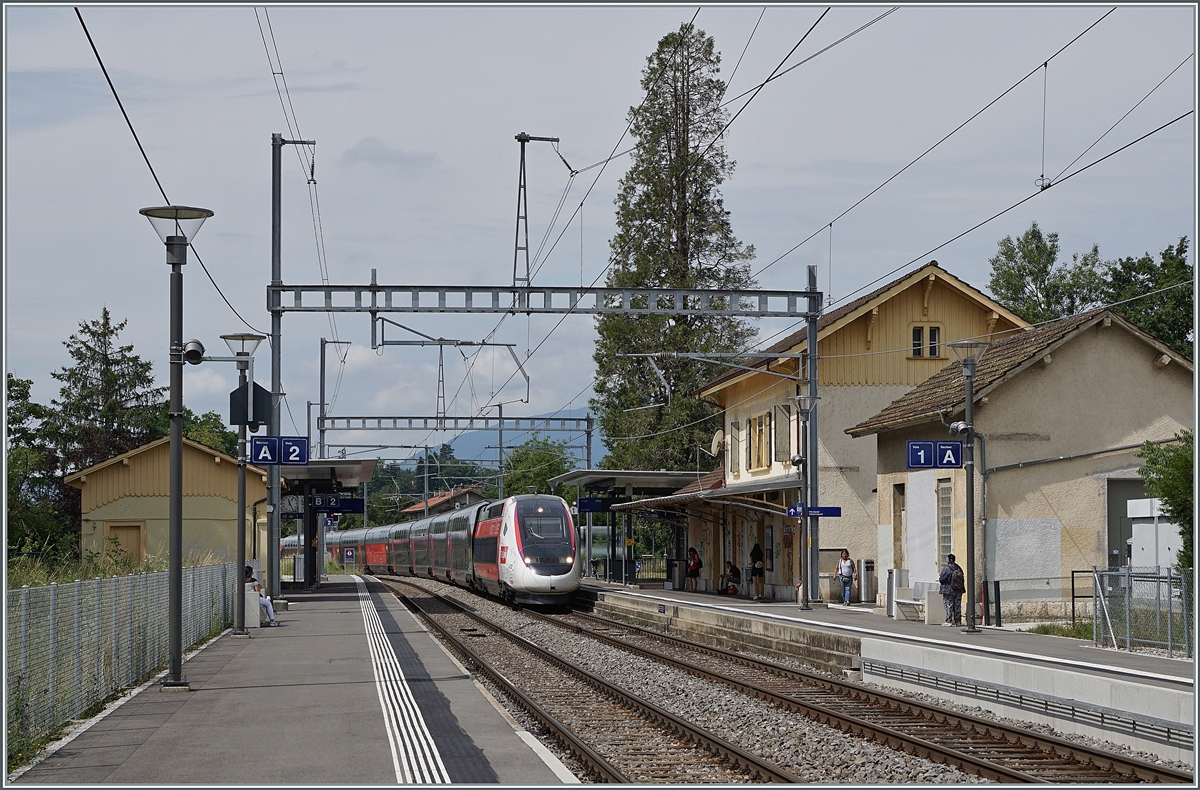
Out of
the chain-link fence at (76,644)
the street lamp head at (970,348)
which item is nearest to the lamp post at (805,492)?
the street lamp head at (970,348)

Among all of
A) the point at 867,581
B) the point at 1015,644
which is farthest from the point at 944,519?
the point at 1015,644

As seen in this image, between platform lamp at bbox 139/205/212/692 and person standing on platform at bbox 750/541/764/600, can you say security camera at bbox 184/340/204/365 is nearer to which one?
platform lamp at bbox 139/205/212/692

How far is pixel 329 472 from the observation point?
1730 inches

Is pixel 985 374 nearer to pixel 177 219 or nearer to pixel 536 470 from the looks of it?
pixel 177 219

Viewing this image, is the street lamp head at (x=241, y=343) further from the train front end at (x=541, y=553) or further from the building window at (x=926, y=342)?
the building window at (x=926, y=342)

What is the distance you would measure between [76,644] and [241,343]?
9.90 m

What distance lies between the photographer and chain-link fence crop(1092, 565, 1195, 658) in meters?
17.6

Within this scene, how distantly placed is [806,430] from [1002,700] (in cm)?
1538

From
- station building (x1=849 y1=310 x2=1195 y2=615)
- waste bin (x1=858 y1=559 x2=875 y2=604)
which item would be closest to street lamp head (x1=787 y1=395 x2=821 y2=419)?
station building (x1=849 y1=310 x2=1195 y2=615)

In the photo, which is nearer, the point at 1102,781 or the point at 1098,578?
the point at 1102,781

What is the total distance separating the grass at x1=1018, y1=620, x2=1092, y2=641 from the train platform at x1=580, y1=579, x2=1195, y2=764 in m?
0.44

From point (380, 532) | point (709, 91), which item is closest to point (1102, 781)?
point (709, 91)

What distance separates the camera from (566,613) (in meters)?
35.8

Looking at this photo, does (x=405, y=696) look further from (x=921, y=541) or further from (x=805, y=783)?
(x=921, y=541)
